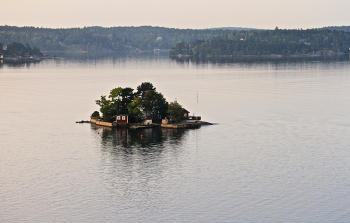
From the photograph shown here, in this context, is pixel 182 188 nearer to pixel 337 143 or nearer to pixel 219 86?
pixel 337 143

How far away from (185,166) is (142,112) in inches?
1120

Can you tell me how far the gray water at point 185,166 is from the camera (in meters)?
56.7

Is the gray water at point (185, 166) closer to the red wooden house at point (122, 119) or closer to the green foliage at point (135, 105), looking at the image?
the red wooden house at point (122, 119)

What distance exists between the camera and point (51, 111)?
118 metres

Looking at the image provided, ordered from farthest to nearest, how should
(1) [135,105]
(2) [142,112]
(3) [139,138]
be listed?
(2) [142,112], (1) [135,105], (3) [139,138]

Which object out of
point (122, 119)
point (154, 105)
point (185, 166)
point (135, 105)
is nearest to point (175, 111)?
point (154, 105)

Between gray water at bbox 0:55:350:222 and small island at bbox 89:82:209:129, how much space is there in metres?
3.18

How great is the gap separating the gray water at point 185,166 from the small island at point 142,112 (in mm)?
3179

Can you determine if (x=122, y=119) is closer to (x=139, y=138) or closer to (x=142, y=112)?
(x=142, y=112)

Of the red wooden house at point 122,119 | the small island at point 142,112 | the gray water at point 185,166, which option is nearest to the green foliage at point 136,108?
the small island at point 142,112

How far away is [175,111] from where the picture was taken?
9769 centimetres

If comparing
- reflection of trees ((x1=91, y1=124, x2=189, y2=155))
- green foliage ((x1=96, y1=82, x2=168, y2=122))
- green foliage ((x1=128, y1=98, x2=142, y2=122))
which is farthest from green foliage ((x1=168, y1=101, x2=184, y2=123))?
green foliage ((x1=128, y1=98, x2=142, y2=122))

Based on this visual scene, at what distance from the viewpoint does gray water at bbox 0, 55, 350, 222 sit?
56703 mm

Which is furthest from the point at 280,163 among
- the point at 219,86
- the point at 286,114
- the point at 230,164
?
the point at 219,86
